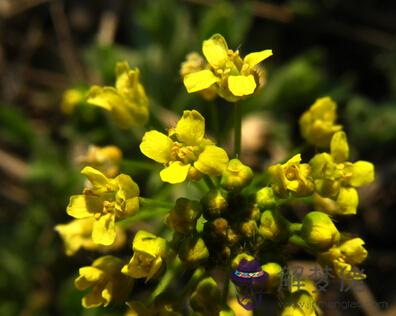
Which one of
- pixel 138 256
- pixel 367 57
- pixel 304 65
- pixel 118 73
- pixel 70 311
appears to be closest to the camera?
pixel 138 256

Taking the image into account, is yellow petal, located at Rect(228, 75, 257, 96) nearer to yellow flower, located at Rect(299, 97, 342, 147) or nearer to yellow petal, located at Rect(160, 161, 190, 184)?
yellow petal, located at Rect(160, 161, 190, 184)

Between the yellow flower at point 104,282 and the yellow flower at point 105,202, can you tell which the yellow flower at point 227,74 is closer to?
the yellow flower at point 105,202

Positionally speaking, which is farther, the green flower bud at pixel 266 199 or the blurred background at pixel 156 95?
the blurred background at pixel 156 95

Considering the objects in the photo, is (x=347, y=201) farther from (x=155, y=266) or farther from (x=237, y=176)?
(x=155, y=266)

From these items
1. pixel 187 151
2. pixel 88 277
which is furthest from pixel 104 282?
pixel 187 151

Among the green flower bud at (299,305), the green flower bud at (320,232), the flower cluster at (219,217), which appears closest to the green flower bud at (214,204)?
the flower cluster at (219,217)

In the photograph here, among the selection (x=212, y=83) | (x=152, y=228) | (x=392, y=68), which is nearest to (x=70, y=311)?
(x=152, y=228)

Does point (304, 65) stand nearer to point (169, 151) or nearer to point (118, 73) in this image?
point (118, 73)

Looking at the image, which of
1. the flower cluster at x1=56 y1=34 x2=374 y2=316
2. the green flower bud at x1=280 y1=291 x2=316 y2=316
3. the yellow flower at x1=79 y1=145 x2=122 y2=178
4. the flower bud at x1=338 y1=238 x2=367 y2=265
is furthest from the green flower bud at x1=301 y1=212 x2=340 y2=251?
the yellow flower at x1=79 y1=145 x2=122 y2=178
